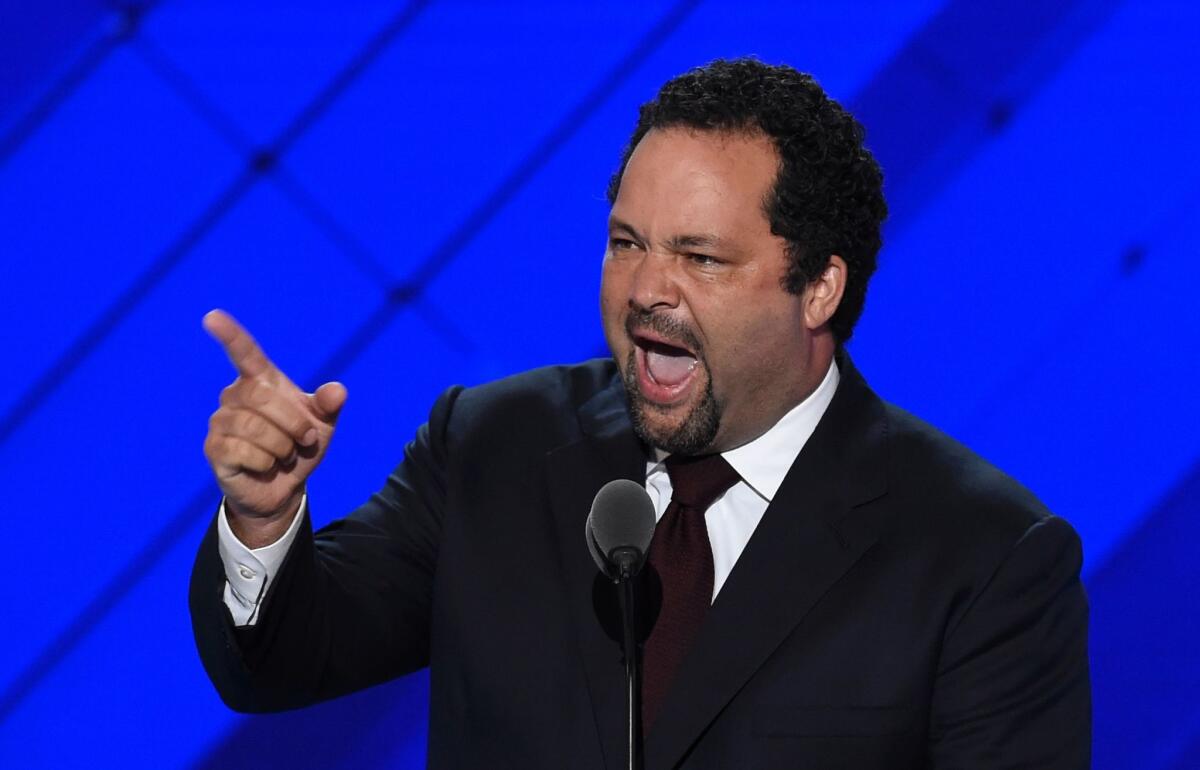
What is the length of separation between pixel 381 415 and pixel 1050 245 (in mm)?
1157

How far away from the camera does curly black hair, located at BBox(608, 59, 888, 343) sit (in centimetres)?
177

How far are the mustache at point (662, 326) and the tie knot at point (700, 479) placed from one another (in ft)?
0.47

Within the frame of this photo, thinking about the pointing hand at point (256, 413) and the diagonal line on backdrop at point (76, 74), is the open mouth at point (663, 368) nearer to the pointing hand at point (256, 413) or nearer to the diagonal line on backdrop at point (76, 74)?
the pointing hand at point (256, 413)

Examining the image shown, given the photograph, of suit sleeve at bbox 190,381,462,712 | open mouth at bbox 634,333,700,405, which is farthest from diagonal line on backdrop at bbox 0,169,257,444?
open mouth at bbox 634,333,700,405

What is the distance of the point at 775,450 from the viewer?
1815 millimetres

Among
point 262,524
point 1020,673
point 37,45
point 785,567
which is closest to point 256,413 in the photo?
point 262,524

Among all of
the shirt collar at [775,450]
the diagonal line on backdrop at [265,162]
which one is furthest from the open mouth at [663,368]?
the diagonal line on backdrop at [265,162]

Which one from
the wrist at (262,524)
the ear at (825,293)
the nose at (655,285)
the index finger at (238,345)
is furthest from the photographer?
the ear at (825,293)

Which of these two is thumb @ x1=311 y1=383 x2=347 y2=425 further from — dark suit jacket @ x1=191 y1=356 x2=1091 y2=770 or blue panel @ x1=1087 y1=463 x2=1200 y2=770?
blue panel @ x1=1087 y1=463 x2=1200 y2=770

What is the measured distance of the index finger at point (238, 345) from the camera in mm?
1423

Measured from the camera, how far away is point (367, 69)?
2525 mm

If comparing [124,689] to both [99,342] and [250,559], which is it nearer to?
[99,342]

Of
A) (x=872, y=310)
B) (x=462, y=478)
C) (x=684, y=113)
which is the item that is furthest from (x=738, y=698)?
(x=872, y=310)

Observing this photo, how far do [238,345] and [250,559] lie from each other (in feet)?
0.83
